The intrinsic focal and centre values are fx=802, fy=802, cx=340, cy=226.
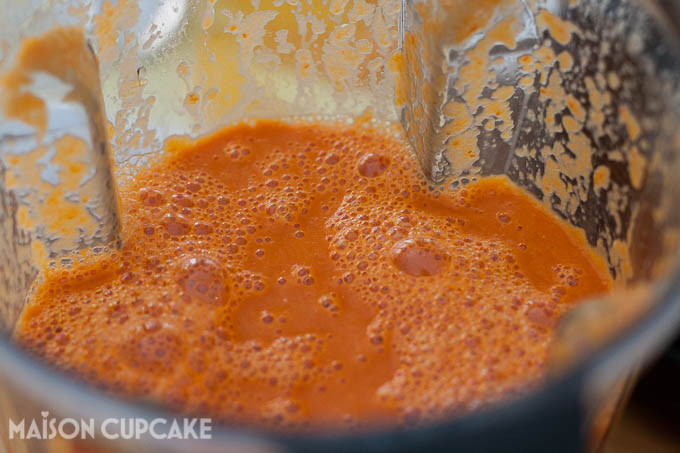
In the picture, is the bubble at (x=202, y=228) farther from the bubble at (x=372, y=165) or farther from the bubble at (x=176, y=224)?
the bubble at (x=372, y=165)

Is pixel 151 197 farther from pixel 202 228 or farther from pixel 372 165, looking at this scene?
pixel 372 165

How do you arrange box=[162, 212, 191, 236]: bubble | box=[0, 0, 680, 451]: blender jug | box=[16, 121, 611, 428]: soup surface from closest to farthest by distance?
box=[0, 0, 680, 451]: blender jug
box=[16, 121, 611, 428]: soup surface
box=[162, 212, 191, 236]: bubble

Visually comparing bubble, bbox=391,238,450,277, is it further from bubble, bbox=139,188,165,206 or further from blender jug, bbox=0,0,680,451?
bubble, bbox=139,188,165,206

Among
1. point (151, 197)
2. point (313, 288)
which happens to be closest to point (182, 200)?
point (151, 197)

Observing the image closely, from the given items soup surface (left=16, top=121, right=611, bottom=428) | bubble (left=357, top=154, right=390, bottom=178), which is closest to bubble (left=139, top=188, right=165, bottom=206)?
soup surface (left=16, top=121, right=611, bottom=428)

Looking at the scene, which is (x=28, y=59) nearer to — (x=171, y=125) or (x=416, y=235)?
(x=171, y=125)

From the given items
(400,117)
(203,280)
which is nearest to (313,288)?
(203,280)

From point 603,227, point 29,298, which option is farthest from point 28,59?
point 603,227

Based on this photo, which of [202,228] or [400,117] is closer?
[202,228]
